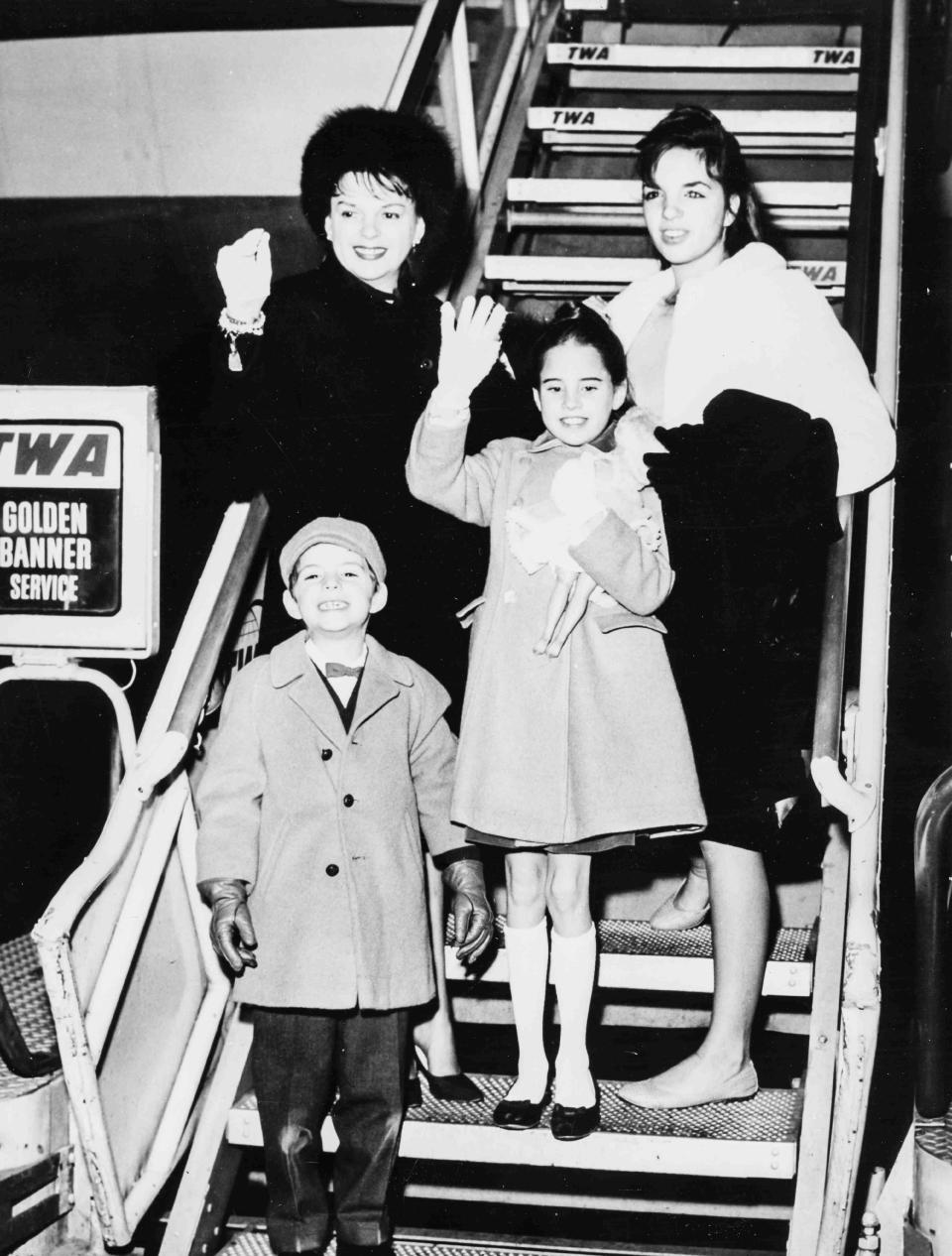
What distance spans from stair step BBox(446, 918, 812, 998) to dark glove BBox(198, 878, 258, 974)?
522mm

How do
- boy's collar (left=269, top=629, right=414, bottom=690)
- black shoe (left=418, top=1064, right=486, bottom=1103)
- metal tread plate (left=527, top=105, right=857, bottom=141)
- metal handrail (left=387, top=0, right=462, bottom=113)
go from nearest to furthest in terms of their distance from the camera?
1. boy's collar (left=269, top=629, right=414, bottom=690)
2. black shoe (left=418, top=1064, right=486, bottom=1103)
3. metal handrail (left=387, top=0, right=462, bottom=113)
4. metal tread plate (left=527, top=105, right=857, bottom=141)

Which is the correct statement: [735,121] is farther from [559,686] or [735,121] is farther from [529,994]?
[529,994]

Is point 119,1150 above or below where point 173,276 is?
below

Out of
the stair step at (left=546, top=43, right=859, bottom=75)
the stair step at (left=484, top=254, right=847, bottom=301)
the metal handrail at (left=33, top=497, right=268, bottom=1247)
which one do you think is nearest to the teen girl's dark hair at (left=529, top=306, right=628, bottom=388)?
the metal handrail at (left=33, top=497, right=268, bottom=1247)

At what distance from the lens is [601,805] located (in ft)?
7.45

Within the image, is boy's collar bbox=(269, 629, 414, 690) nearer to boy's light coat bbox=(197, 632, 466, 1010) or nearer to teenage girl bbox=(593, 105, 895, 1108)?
boy's light coat bbox=(197, 632, 466, 1010)

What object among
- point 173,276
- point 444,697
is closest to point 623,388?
point 444,697

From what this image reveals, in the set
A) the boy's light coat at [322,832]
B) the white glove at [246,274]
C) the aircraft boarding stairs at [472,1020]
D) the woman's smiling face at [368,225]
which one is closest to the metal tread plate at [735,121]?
the aircraft boarding stairs at [472,1020]

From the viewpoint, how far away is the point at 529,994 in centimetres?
239

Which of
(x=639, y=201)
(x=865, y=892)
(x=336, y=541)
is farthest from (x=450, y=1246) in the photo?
(x=639, y=201)

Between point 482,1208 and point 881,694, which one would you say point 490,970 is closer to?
point 881,694

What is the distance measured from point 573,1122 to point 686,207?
1.79 m

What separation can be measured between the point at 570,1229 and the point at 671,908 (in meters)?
1.85

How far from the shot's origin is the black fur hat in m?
2.59
